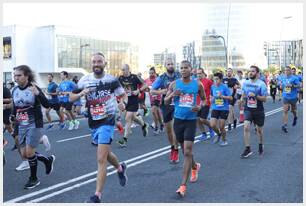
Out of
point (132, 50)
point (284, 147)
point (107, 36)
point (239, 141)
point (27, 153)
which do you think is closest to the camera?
point (27, 153)

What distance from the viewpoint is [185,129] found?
6355 millimetres

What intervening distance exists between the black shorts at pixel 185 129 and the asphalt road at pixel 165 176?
0.70 metres

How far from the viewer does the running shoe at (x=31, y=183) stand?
20.8 ft

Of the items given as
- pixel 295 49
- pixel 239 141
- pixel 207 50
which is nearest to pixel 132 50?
pixel 207 50

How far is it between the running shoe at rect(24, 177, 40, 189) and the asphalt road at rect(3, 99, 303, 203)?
85 millimetres

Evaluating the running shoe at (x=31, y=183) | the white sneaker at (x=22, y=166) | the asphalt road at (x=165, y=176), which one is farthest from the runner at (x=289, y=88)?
the running shoe at (x=31, y=183)

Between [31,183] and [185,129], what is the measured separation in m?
2.34

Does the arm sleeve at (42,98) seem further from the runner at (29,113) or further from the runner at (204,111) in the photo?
the runner at (204,111)

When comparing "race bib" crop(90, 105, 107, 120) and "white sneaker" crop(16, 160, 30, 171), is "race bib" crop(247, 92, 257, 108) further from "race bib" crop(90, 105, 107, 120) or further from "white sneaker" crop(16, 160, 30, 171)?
"white sneaker" crop(16, 160, 30, 171)

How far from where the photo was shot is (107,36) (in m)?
85.6

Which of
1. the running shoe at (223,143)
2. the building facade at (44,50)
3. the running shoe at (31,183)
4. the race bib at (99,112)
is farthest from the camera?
the building facade at (44,50)

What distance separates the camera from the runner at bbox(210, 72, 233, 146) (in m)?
10.3

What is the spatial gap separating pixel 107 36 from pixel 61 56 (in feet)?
43.0

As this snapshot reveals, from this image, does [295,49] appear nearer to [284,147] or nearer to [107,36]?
[107,36]
